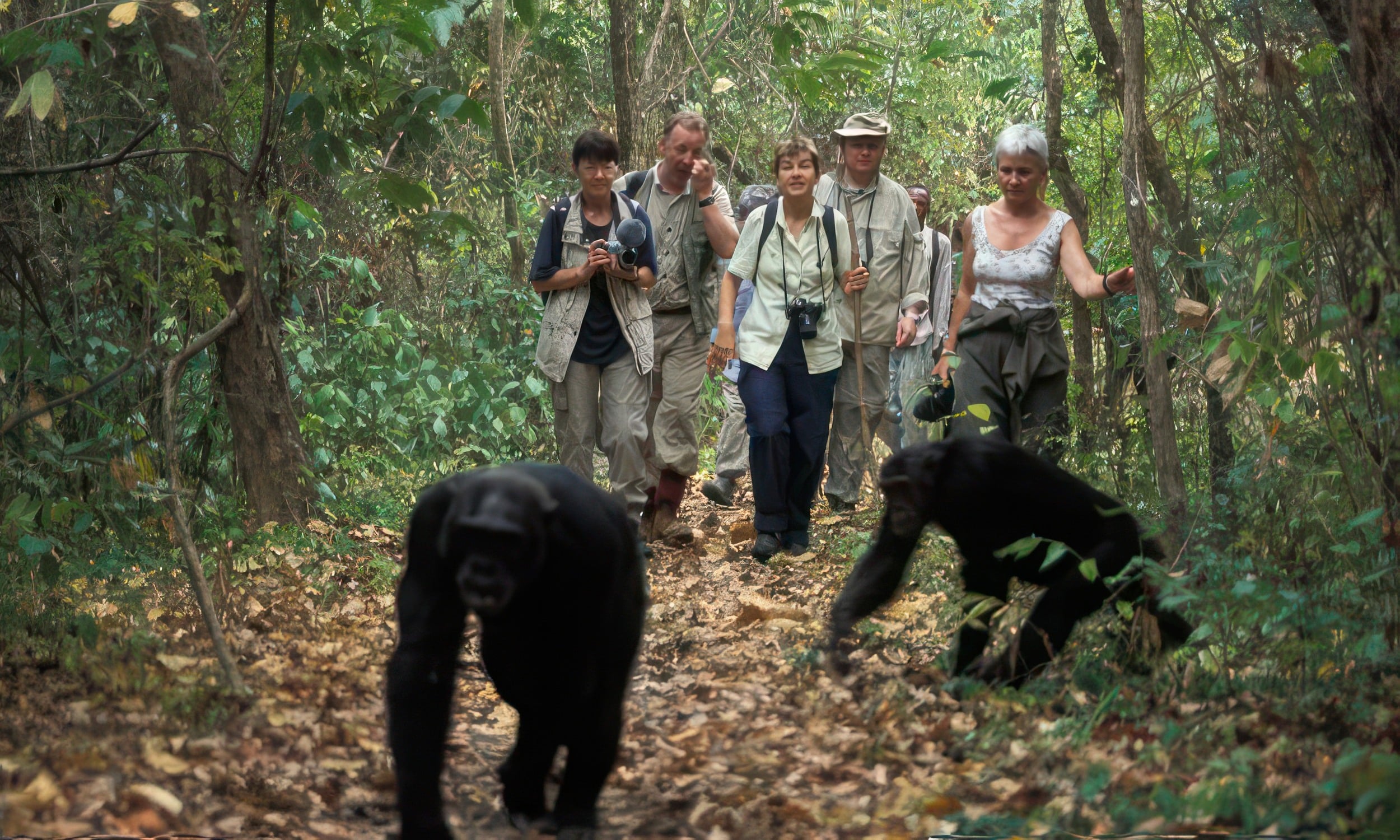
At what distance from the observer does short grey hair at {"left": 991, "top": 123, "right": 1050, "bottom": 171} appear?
6246 mm

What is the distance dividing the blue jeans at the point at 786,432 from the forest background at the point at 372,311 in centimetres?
150

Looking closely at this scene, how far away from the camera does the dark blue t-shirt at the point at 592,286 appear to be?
7.31 m

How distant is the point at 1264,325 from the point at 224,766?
404 centimetres

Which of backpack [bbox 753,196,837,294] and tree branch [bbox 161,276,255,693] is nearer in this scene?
tree branch [bbox 161,276,255,693]

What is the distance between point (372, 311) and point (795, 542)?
3792mm

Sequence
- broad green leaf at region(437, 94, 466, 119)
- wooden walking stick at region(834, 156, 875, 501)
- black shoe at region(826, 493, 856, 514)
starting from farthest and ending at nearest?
black shoe at region(826, 493, 856, 514) < wooden walking stick at region(834, 156, 875, 501) < broad green leaf at region(437, 94, 466, 119)

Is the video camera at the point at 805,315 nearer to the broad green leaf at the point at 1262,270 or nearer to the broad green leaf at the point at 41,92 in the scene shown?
the broad green leaf at the point at 1262,270

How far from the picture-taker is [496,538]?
9.68 feet

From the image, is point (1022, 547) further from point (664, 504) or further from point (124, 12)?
point (664, 504)

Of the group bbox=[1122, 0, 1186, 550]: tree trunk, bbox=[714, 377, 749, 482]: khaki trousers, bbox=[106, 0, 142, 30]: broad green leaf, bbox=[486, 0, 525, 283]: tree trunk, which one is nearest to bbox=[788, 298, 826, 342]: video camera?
bbox=[714, 377, 749, 482]: khaki trousers

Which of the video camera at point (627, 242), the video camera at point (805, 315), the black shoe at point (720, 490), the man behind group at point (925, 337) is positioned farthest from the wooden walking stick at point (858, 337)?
the video camera at point (627, 242)

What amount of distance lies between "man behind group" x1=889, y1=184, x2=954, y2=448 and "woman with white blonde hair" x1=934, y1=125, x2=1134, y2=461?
98.5 inches

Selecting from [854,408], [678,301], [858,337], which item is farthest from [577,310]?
[854,408]

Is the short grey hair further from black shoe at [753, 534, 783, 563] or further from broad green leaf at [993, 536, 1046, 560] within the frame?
broad green leaf at [993, 536, 1046, 560]
